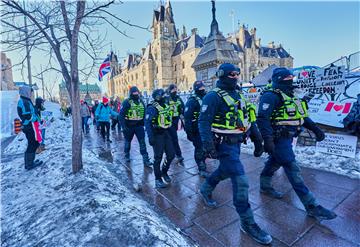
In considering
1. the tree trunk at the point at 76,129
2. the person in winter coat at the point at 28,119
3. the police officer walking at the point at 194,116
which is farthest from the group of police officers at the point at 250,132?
the person in winter coat at the point at 28,119

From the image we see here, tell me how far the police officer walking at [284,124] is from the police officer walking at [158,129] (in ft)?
6.30

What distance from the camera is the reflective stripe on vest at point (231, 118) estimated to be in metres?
2.76

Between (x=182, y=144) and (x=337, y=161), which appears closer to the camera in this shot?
(x=337, y=161)

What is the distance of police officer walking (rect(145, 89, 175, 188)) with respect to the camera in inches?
167

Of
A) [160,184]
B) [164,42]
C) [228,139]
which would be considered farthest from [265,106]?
[164,42]

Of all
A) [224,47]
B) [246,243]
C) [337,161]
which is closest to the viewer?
[246,243]

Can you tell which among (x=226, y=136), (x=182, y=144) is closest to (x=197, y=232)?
(x=226, y=136)

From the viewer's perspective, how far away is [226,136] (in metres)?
2.76

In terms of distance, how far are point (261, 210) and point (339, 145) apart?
10.8 ft

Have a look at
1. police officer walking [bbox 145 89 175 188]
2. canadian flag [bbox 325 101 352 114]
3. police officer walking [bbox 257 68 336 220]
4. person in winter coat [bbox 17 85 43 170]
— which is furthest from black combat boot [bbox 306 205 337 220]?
person in winter coat [bbox 17 85 43 170]

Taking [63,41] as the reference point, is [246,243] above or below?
below

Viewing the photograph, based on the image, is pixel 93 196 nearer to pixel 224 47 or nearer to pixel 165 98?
pixel 165 98

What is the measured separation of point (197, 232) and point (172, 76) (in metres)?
54.8

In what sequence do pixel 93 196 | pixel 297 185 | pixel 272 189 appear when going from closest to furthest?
pixel 297 185 < pixel 93 196 < pixel 272 189
